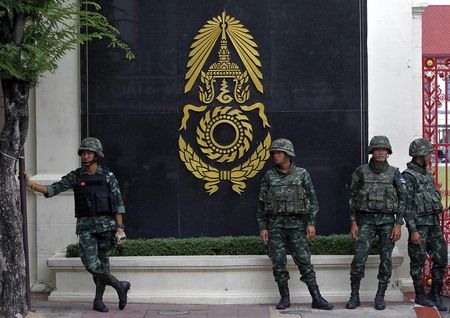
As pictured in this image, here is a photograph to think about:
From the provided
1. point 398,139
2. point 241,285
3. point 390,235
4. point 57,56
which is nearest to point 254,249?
point 241,285

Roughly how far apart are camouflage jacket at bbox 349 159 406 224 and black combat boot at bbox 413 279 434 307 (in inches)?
29.4

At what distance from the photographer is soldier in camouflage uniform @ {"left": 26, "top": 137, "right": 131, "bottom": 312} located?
749cm

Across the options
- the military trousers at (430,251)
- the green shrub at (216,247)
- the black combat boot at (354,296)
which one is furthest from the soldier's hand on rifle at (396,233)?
the green shrub at (216,247)

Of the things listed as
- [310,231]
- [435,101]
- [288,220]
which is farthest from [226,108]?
[435,101]

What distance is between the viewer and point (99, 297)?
7.70m

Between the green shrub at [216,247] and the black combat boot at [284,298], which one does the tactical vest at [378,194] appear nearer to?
the green shrub at [216,247]

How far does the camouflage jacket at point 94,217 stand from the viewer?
753cm

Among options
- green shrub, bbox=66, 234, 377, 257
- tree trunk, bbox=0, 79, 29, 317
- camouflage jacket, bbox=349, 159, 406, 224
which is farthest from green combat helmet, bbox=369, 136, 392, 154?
tree trunk, bbox=0, 79, 29, 317

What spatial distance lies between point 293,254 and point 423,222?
Answer: 4.88 feet

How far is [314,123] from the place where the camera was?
8867 mm

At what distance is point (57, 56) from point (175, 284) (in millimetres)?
2975

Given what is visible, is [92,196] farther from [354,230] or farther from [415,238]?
[415,238]

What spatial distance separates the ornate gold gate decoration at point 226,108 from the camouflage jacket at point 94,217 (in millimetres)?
1431

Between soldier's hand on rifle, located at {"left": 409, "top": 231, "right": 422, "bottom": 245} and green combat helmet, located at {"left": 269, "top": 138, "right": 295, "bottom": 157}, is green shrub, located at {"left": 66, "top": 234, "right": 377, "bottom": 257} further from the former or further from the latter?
green combat helmet, located at {"left": 269, "top": 138, "right": 295, "bottom": 157}
